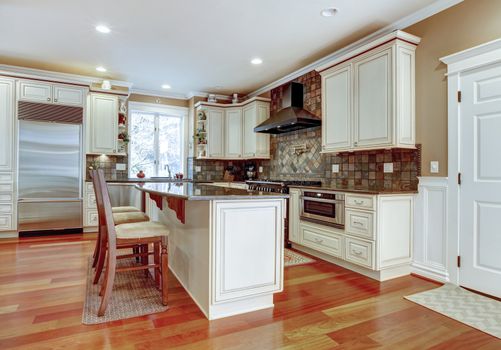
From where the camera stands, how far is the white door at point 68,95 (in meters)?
4.91

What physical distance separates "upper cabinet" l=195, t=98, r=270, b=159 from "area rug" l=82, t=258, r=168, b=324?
3.54 meters

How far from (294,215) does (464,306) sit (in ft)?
6.80

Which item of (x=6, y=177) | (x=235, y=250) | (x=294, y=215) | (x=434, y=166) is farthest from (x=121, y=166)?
(x=434, y=166)

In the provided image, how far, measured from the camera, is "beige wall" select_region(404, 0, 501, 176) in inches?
105

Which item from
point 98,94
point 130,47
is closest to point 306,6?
point 130,47

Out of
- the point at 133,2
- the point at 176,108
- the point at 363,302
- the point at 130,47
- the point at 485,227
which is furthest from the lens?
the point at 176,108

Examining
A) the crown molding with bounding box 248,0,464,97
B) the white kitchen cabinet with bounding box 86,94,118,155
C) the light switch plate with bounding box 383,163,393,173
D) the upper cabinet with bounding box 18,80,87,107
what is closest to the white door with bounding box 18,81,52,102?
the upper cabinet with bounding box 18,80,87,107

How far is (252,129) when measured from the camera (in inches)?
231

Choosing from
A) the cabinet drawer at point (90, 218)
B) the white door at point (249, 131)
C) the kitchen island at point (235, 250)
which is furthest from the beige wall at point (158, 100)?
the kitchen island at point (235, 250)

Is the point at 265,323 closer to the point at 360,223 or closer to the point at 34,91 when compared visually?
the point at 360,223

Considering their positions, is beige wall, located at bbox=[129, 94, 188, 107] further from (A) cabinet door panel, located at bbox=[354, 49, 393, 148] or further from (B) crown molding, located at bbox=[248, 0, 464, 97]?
(A) cabinet door panel, located at bbox=[354, 49, 393, 148]

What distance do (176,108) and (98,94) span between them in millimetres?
1578

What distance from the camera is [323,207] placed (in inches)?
140

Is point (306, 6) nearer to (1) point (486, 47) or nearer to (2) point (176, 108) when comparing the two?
(1) point (486, 47)
